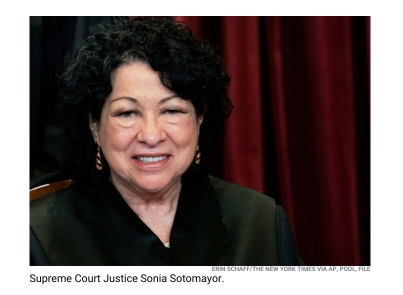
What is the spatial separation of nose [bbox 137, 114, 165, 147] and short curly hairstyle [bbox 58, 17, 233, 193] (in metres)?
0.09

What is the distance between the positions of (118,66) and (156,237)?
16.1 inches

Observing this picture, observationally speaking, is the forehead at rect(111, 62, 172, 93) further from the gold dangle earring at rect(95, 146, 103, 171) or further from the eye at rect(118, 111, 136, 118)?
the gold dangle earring at rect(95, 146, 103, 171)

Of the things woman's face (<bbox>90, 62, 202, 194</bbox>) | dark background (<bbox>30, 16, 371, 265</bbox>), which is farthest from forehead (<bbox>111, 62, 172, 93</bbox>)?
dark background (<bbox>30, 16, 371, 265</bbox>)

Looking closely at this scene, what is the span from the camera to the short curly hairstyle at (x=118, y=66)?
1.10 meters

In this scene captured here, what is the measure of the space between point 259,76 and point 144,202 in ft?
1.71

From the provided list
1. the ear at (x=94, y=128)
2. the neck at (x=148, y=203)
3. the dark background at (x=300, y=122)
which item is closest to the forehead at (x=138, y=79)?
the ear at (x=94, y=128)

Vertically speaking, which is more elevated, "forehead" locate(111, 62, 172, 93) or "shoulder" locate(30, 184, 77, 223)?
"forehead" locate(111, 62, 172, 93)

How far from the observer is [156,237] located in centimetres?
116

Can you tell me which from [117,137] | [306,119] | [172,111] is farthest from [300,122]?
[117,137]

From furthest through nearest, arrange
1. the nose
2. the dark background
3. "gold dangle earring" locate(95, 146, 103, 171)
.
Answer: the dark background → "gold dangle earring" locate(95, 146, 103, 171) → the nose

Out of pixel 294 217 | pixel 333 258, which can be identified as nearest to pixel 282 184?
pixel 294 217

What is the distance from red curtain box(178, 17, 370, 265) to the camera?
1453 mm

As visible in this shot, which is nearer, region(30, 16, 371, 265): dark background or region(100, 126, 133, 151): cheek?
region(100, 126, 133, 151): cheek

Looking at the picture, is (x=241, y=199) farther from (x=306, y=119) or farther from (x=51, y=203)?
(x=51, y=203)
